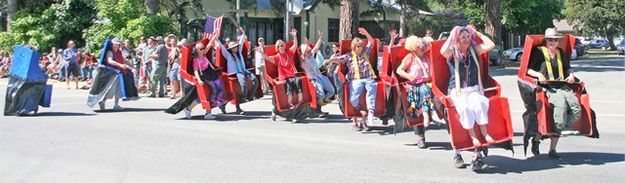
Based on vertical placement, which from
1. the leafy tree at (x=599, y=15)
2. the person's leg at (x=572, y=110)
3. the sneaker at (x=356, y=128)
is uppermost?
the leafy tree at (x=599, y=15)

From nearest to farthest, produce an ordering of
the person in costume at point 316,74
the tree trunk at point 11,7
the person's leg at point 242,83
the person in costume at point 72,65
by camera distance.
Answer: the person in costume at point 316,74 < the person's leg at point 242,83 < the person in costume at point 72,65 < the tree trunk at point 11,7

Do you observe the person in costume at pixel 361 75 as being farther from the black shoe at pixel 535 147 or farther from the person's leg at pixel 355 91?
the black shoe at pixel 535 147

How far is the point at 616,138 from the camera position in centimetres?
1029

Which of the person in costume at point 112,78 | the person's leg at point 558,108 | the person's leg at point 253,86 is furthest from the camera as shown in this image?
the person in costume at point 112,78

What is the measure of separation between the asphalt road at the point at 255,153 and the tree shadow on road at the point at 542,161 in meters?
0.01

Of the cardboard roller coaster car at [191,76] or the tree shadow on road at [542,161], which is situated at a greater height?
A: the cardboard roller coaster car at [191,76]

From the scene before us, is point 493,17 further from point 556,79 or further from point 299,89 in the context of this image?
point 556,79

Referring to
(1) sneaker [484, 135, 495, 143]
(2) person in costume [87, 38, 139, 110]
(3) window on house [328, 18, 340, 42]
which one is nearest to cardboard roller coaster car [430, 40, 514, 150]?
(1) sneaker [484, 135, 495, 143]

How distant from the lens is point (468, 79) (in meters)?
7.62

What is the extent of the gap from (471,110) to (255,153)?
2.82m

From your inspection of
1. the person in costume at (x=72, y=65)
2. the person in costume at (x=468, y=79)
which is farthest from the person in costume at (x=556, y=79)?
the person in costume at (x=72, y=65)

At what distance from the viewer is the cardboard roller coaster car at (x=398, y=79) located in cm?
920

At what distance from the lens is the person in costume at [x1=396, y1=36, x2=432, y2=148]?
29.6ft

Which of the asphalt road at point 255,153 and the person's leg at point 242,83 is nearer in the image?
the asphalt road at point 255,153
